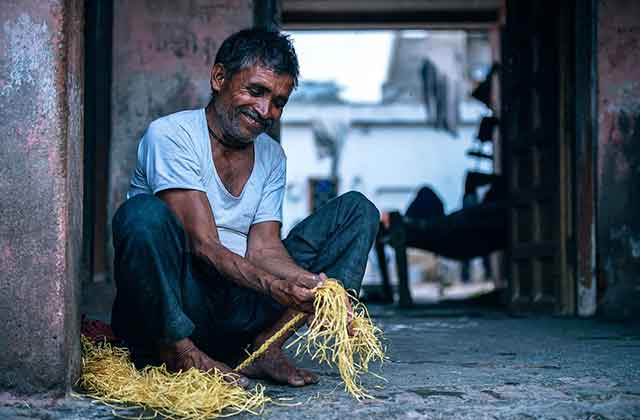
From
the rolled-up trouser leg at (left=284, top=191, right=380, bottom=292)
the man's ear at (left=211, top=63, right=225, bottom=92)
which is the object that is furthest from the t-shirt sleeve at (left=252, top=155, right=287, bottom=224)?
the man's ear at (left=211, top=63, right=225, bottom=92)

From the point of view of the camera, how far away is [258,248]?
292 centimetres

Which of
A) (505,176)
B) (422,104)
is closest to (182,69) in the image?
(505,176)

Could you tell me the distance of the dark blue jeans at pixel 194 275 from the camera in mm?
2465

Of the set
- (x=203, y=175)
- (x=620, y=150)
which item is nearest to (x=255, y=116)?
(x=203, y=175)

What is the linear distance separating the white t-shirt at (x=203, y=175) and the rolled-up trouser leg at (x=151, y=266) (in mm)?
207

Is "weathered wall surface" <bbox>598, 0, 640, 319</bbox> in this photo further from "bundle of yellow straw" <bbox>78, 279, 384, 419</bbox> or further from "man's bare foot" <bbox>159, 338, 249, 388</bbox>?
"man's bare foot" <bbox>159, 338, 249, 388</bbox>

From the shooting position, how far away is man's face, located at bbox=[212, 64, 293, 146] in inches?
112

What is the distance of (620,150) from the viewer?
5.13 metres

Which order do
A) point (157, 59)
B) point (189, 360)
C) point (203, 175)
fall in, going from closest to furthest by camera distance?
point (189, 360) < point (203, 175) < point (157, 59)

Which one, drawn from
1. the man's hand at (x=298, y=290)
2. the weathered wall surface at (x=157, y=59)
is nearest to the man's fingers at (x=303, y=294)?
the man's hand at (x=298, y=290)

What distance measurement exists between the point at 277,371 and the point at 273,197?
65 cm

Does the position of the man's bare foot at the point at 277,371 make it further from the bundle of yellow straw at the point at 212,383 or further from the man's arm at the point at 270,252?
the man's arm at the point at 270,252

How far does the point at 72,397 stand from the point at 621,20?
4.14 meters

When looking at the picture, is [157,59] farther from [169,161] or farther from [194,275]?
[194,275]
